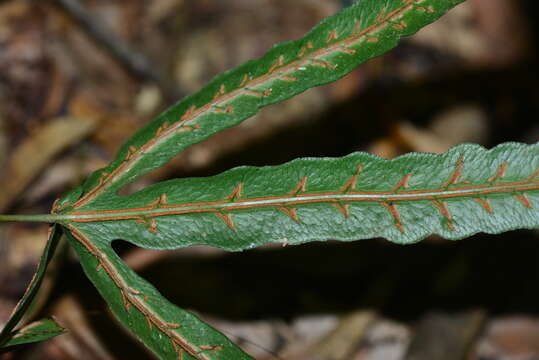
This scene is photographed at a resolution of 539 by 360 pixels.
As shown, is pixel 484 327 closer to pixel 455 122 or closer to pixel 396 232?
pixel 455 122

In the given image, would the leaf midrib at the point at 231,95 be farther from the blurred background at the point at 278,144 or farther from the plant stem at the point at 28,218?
the blurred background at the point at 278,144

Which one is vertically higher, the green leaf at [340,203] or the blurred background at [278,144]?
the blurred background at [278,144]

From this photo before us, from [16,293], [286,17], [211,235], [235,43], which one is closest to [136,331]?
[211,235]

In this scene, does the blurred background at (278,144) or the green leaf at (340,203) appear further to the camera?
the blurred background at (278,144)

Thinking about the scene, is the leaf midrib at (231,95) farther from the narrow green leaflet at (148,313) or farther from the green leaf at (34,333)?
the green leaf at (34,333)

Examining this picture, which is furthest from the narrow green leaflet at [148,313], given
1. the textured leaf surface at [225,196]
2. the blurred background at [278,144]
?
the blurred background at [278,144]

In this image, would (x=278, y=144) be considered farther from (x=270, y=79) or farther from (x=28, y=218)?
(x=28, y=218)
